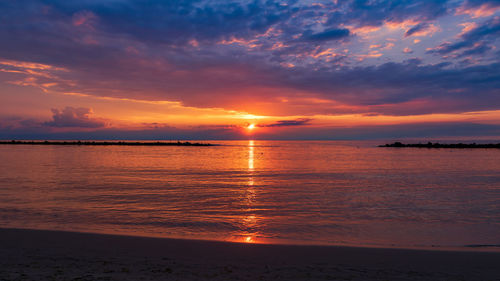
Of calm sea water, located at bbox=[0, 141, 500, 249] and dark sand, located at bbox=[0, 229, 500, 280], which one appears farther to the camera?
calm sea water, located at bbox=[0, 141, 500, 249]

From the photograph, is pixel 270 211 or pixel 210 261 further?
pixel 270 211

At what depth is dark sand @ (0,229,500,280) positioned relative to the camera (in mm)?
7555

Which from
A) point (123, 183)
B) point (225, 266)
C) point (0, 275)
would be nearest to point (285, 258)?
point (225, 266)

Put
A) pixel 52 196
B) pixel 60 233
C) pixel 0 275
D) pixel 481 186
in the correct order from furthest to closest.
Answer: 1. pixel 481 186
2. pixel 52 196
3. pixel 60 233
4. pixel 0 275

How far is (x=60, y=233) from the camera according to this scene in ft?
37.4

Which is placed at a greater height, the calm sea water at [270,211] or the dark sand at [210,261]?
the dark sand at [210,261]

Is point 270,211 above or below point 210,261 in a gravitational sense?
below

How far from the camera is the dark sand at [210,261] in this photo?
7.55 m

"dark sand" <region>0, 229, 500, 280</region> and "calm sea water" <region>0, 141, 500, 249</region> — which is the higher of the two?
"dark sand" <region>0, 229, 500, 280</region>

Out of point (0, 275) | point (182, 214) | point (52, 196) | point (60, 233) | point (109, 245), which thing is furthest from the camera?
point (52, 196)

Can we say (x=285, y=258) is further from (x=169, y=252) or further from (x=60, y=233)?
(x=60, y=233)

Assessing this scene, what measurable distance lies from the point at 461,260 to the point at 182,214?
1129 cm

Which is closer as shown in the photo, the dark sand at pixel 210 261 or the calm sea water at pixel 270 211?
the dark sand at pixel 210 261

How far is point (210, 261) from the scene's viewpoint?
8.74 metres
